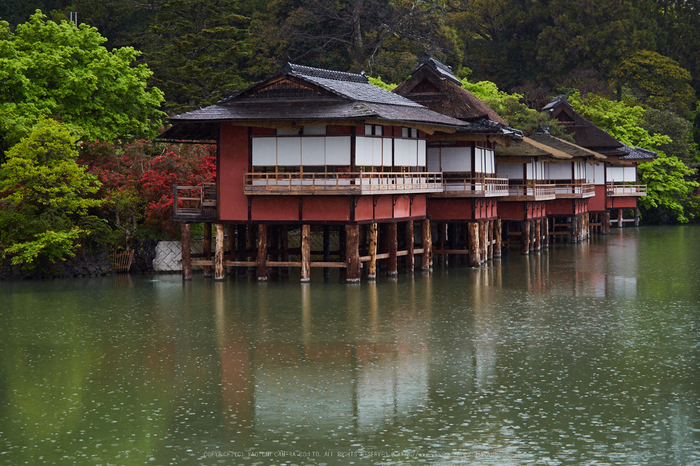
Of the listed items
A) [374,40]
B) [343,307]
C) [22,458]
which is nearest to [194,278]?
[343,307]

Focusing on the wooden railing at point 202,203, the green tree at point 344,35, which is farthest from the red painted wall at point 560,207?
the wooden railing at point 202,203

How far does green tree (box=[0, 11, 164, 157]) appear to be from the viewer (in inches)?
1601

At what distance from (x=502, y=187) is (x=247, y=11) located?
1260 inches

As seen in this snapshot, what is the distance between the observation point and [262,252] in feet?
122

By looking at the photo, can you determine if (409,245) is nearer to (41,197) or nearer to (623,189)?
(41,197)

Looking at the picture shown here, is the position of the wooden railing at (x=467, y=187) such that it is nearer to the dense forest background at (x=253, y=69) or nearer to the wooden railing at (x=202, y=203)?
the dense forest background at (x=253, y=69)

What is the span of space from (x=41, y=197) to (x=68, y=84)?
6.78m

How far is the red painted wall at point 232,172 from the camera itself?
36531 millimetres

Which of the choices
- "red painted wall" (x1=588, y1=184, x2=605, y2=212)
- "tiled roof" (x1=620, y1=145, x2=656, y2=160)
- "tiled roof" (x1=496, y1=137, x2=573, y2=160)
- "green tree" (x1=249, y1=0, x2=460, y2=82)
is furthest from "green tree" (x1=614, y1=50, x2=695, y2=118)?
"tiled roof" (x1=496, y1=137, x2=573, y2=160)

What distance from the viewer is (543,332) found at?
26.1 metres

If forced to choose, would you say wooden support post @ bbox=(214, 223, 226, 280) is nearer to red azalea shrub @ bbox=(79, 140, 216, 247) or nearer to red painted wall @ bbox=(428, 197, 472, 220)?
red azalea shrub @ bbox=(79, 140, 216, 247)

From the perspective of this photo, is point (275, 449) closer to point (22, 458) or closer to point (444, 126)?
point (22, 458)

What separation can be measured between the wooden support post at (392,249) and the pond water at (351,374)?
3.27 meters

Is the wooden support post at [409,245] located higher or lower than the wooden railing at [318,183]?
lower
